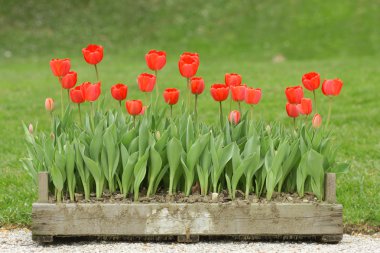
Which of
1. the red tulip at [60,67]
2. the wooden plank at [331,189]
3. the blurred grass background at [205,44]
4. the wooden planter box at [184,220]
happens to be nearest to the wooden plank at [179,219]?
the wooden planter box at [184,220]

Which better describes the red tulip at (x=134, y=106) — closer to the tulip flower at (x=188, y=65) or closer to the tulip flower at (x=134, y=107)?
the tulip flower at (x=134, y=107)

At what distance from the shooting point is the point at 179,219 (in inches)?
273

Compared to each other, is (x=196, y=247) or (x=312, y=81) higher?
(x=312, y=81)

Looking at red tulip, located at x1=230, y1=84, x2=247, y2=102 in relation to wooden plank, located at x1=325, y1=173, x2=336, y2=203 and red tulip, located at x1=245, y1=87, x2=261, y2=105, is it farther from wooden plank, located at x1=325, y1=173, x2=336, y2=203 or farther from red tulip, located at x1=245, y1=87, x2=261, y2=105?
wooden plank, located at x1=325, y1=173, x2=336, y2=203

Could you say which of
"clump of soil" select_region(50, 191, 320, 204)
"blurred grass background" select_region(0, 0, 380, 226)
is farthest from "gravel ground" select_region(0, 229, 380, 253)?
"blurred grass background" select_region(0, 0, 380, 226)

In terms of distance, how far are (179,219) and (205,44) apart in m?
22.9

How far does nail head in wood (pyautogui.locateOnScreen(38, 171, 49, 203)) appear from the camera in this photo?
7016mm

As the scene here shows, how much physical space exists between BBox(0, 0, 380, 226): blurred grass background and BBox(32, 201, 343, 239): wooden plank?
7.23 m

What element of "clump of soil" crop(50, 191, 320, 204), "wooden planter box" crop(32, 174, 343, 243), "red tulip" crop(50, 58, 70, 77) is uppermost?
"red tulip" crop(50, 58, 70, 77)

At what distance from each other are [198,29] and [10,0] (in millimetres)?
7514

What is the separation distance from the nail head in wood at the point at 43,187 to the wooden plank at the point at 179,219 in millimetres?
95

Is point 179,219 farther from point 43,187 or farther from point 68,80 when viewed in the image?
point 68,80

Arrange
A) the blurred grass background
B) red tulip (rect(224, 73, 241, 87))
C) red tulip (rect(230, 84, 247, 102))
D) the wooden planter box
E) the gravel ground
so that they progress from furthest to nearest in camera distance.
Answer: the blurred grass background
red tulip (rect(224, 73, 241, 87))
red tulip (rect(230, 84, 247, 102))
the wooden planter box
the gravel ground

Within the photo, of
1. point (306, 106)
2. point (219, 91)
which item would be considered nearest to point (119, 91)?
point (219, 91)
